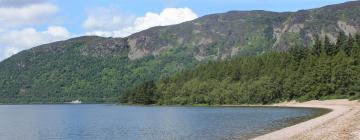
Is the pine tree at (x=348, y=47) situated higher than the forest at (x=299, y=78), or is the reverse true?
the pine tree at (x=348, y=47)

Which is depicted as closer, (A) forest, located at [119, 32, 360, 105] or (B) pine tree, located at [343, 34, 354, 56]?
(A) forest, located at [119, 32, 360, 105]

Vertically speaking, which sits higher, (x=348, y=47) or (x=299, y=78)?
(x=348, y=47)

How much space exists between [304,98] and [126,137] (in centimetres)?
9224

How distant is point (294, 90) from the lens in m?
157

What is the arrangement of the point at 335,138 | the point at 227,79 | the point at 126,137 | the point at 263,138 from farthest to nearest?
the point at 227,79 < the point at 126,137 < the point at 263,138 < the point at 335,138

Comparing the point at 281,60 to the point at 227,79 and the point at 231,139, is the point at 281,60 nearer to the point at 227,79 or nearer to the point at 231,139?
the point at 227,79

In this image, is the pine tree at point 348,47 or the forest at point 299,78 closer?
the forest at point 299,78

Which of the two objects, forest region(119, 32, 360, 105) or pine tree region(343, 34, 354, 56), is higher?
pine tree region(343, 34, 354, 56)

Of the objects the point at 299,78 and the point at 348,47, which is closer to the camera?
the point at 299,78

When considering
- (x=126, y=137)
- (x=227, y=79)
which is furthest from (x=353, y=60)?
(x=126, y=137)

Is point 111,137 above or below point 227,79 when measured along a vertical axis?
below

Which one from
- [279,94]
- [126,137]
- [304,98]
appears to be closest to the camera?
[126,137]

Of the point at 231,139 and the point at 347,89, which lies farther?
the point at 347,89

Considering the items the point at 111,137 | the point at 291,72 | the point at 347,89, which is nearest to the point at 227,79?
the point at 291,72
